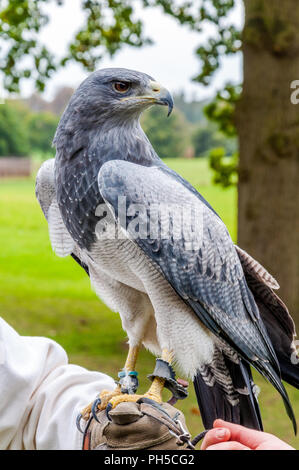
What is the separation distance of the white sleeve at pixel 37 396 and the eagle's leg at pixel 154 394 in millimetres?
223

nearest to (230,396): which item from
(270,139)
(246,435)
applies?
(246,435)

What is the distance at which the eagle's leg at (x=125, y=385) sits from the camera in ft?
3.20

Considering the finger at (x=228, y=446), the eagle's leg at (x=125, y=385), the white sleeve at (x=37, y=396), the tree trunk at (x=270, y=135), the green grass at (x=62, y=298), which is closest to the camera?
the finger at (x=228, y=446)

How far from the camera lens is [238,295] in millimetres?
1002

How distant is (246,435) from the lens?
0.90m

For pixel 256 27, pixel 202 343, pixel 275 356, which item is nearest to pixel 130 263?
pixel 202 343

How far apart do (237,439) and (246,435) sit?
0.02 metres

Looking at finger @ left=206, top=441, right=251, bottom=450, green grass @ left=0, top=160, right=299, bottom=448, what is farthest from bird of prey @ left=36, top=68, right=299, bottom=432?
green grass @ left=0, top=160, right=299, bottom=448

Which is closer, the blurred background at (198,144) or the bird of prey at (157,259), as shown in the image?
the bird of prey at (157,259)

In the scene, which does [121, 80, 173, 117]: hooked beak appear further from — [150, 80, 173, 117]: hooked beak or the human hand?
the human hand

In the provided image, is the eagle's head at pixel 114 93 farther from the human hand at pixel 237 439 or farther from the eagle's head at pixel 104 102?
the human hand at pixel 237 439

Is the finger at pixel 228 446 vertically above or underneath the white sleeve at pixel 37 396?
above

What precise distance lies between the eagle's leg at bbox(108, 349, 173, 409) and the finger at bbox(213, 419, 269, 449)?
11 centimetres

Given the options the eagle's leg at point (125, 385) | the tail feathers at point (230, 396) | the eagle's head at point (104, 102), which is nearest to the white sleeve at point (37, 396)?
the eagle's leg at point (125, 385)
